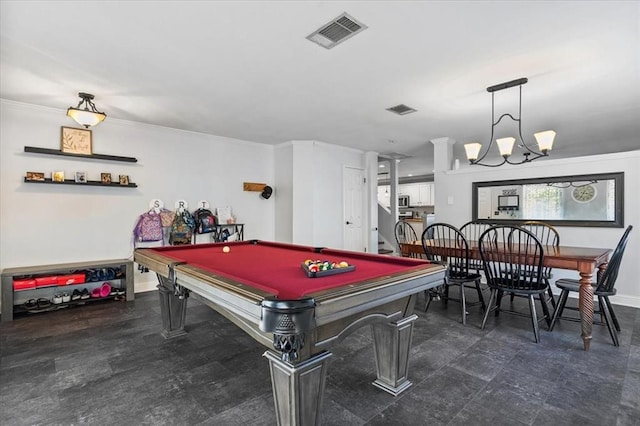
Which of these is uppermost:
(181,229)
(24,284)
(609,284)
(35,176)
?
(35,176)

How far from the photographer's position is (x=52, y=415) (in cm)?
175

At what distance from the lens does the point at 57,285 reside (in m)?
3.71

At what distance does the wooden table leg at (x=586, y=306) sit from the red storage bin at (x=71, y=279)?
515cm

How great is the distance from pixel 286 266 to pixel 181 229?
3188 millimetres

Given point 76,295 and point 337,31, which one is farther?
point 76,295

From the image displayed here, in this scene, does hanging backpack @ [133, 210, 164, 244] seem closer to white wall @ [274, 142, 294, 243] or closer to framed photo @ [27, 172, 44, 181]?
framed photo @ [27, 172, 44, 181]

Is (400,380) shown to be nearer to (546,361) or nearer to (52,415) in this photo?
(546,361)

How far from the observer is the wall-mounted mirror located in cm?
404

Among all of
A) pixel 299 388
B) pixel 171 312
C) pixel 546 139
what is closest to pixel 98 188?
pixel 171 312

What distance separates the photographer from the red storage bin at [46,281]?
11.7 ft

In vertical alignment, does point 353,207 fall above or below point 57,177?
below

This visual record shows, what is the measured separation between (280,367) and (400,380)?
3.34ft

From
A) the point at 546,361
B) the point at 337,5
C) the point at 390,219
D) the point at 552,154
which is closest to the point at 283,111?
the point at 337,5

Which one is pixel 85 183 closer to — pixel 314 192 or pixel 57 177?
pixel 57 177
